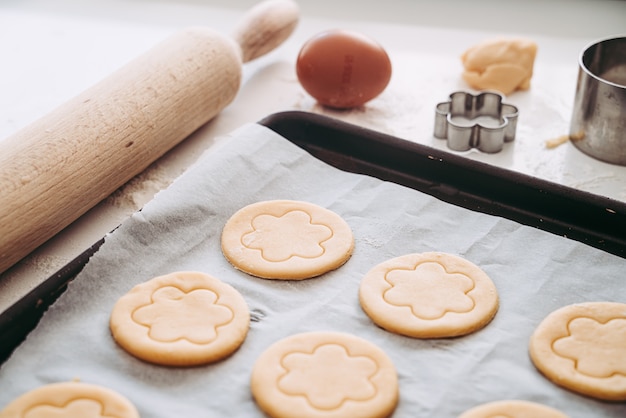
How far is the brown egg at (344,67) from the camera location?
4.84 feet

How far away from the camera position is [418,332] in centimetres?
98

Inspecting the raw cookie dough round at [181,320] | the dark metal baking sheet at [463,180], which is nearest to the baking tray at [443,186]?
the dark metal baking sheet at [463,180]

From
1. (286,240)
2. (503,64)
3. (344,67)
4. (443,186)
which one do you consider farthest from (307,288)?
(503,64)

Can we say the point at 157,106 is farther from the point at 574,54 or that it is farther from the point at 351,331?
the point at 574,54

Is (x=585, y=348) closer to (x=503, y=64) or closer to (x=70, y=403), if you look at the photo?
(x=70, y=403)

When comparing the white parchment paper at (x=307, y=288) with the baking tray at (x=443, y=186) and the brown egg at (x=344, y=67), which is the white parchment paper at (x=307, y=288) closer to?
the baking tray at (x=443, y=186)

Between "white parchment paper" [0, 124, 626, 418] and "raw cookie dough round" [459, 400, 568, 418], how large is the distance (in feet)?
0.07

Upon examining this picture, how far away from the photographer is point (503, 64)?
5.20ft

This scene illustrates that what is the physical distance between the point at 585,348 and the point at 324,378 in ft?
1.06

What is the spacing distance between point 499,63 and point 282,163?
576 millimetres

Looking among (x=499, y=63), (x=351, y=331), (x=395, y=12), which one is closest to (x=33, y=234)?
(x=351, y=331)

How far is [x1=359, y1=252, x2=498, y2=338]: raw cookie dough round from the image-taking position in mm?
988

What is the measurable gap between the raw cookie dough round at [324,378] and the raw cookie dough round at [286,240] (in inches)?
5.4

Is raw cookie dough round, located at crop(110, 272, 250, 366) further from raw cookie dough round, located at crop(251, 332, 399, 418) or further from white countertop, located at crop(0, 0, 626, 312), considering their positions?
white countertop, located at crop(0, 0, 626, 312)
